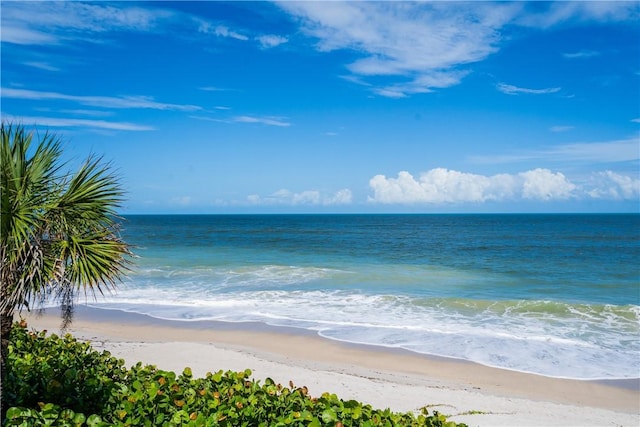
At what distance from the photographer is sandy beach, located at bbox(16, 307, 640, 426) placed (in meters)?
8.68

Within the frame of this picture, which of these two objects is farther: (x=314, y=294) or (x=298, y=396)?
(x=314, y=294)

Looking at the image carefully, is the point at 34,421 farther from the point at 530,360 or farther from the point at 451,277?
the point at 451,277

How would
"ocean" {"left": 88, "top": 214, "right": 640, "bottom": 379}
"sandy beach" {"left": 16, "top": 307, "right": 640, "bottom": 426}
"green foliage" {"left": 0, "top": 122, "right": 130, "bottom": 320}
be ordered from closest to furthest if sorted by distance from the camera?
"green foliage" {"left": 0, "top": 122, "right": 130, "bottom": 320} → "sandy beach" {"left": 16, "top": 307, "right": 640, "bottom": 426} → "ocean" {"left": 88, "top": 214, "right": 640, "bottom": 379}

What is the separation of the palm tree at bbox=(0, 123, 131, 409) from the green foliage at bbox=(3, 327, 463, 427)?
786 mm

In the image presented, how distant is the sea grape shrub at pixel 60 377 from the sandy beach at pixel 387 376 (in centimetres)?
370

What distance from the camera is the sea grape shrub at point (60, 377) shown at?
4.95 m

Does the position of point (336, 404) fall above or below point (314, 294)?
above

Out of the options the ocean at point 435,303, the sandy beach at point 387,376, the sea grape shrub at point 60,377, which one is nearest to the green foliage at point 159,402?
the sea grape shrub at point 60,377

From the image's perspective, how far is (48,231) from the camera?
4.50 m

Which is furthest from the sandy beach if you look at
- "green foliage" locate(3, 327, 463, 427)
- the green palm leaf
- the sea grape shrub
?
the green palm leaf

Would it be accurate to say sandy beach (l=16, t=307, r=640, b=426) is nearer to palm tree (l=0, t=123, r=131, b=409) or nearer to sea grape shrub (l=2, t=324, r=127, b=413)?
sea grape shrub (l=2, t=324, r=127, b=413)

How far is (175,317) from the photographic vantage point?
16.6m

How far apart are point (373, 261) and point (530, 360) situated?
24197 millimetres

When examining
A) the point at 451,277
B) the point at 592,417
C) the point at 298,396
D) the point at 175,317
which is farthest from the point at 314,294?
the point at 298,396
